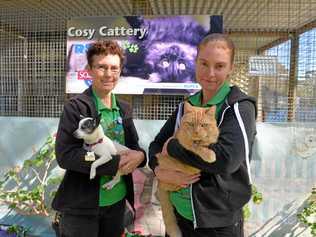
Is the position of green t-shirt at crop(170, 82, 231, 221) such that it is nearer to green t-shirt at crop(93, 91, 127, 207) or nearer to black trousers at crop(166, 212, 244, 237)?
black trousers at crop(166, 212, 244, 237)

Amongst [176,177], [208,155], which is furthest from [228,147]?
[176,177]

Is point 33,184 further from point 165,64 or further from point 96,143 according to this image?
point 96,143

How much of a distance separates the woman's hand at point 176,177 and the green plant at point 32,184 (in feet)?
7.46

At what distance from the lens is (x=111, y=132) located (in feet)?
6.32

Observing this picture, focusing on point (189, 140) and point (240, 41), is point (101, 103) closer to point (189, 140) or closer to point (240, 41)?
point (189, 140)

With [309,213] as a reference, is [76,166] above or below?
above

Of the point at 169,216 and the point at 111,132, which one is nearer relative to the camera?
the point at 169,216

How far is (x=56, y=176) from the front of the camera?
3.68 metres

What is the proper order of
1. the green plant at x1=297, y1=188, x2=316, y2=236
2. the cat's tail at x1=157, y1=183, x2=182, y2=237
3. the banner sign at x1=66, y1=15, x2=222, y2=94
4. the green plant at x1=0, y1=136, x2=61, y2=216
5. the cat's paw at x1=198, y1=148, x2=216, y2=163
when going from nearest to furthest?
the cat's paw at x1=198, y1=148, x2=216, y2=163 → the cat's tail at x1=157, y1=183, x2=182, y2=237 → the green plant at x1=297, y1=188, x2=316, y2=236 → the banner sign at x1=66, y1=15, x2=222, y2=94 → the green plant at x1=0, y1=136, x2=61, y2=216

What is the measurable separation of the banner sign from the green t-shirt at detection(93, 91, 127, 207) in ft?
5.29

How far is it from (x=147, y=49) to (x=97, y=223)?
209 cm

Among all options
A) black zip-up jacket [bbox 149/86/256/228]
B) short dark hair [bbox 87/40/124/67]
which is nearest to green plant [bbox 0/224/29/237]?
short dark hair [bbox 87/40/124/67]

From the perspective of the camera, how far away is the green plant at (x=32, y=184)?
142 inches

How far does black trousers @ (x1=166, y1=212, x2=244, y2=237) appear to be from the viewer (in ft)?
4.87
